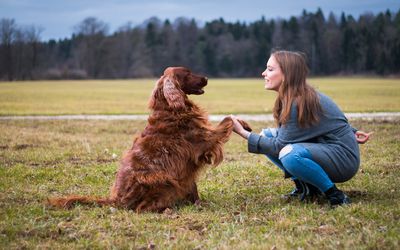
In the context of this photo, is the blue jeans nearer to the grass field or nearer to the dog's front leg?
the grass field

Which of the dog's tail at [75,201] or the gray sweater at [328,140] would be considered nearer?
the gray sweater at [328,140]

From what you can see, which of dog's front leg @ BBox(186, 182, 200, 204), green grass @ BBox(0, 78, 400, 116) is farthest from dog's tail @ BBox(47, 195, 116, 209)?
green grass @ BBox(0, 78, 400, 116)

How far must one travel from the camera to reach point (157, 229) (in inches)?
201

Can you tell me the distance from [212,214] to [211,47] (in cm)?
12675

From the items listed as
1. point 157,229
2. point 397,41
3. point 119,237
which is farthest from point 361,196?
point 397,41

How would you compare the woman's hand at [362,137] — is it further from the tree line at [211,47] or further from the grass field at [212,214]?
the tree line at [211,47]

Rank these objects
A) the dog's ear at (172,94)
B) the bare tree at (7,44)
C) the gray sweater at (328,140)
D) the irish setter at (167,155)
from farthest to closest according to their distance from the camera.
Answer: the bare tree at (7,44) < the dog's ear at (172,94) < the irish setter at (167,155) < the gray sweater at (328,140)

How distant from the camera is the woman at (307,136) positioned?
568 centimetres

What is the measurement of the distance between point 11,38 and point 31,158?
116 metres

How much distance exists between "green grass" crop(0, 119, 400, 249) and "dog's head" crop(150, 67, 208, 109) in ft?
4.17

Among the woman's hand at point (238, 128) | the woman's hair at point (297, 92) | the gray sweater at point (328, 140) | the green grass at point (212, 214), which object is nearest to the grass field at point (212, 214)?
the green grass at point (212, 214)

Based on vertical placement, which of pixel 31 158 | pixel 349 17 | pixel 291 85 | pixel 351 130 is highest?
pixel 349 17

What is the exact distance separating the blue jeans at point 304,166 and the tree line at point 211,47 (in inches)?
4098

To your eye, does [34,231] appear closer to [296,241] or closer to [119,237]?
[119,237]
